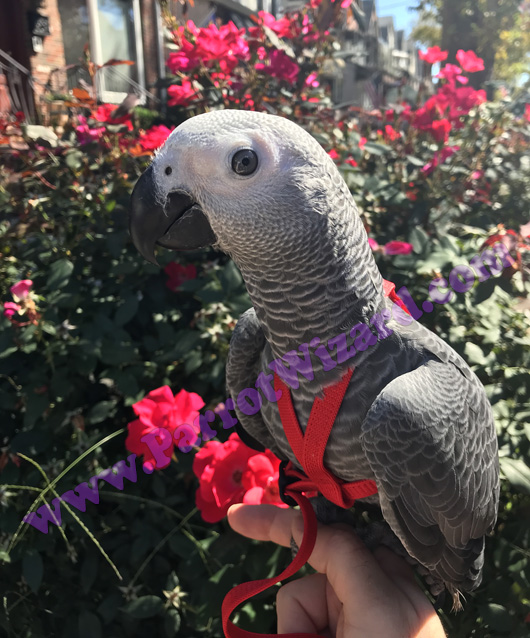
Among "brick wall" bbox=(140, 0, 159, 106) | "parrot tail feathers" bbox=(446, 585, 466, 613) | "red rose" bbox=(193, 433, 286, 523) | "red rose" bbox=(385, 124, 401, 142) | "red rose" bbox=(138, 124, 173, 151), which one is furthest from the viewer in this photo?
"brick wall" bbox=(140, 0, 159, 106)

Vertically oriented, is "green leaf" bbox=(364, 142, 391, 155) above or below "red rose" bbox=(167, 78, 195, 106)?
below

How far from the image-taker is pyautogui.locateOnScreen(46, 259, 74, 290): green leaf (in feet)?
3.98

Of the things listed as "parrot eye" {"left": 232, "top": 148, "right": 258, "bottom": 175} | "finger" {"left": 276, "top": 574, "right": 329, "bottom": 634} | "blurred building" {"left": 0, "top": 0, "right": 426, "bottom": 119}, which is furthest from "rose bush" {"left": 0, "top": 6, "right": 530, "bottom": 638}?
"blurred building" {"left": 0, "top": 0, "right": 426, "bottom": 119}

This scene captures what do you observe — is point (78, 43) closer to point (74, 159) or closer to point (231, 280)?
point (74, 159)

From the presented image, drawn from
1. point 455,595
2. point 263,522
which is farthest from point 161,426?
point 455,595

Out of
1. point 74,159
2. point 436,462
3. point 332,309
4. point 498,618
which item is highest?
point 74,159

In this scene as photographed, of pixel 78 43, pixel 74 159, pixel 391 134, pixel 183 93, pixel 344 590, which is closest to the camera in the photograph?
pixel 344 590

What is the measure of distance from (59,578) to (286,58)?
1.77m

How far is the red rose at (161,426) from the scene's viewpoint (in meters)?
1.03

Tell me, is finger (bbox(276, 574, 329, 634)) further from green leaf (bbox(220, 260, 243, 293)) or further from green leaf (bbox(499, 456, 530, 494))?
green leaf (bbox(220, 260, 243, 293))

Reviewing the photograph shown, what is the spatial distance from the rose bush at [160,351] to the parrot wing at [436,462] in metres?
0.22

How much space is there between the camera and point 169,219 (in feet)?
2.47

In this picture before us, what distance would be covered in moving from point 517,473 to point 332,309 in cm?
61

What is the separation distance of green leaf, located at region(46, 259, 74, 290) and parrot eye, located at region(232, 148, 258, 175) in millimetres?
723
